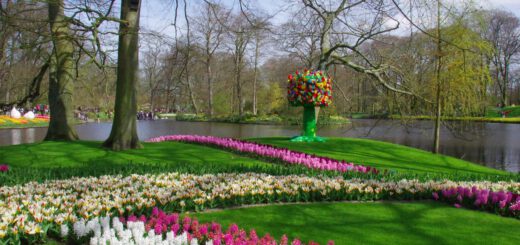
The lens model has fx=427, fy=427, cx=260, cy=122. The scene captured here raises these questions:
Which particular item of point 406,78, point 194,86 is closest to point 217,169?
point 406,78

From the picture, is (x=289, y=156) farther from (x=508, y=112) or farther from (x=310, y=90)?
(x=508, y=112)

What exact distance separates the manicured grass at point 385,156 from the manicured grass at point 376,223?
16.6 feet

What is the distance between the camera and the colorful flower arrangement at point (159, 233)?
11.6 ft

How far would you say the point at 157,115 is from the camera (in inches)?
2308

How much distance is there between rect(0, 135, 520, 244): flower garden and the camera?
3963 mm

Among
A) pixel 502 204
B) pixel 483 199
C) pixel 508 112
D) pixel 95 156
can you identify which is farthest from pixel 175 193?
pixel 508 112

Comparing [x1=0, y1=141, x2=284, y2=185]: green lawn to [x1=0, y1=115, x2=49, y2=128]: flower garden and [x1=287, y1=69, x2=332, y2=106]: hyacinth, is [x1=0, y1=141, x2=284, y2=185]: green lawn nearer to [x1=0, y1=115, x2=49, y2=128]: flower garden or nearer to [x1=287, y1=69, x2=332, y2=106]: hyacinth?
[x1=287, y1=69, x2=332, y2=106]: hyacinth

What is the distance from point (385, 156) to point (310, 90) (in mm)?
3111

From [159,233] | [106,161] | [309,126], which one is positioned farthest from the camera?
[309,126]

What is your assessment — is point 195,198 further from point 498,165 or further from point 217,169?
point 498,165

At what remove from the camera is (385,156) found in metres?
12.6

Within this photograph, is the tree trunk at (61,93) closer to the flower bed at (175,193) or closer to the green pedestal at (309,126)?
the green pedestal at (309,126)

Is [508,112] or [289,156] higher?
[508,112]

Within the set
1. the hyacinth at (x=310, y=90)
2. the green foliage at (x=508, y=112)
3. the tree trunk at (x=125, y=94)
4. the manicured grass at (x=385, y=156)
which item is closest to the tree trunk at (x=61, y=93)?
the tree trunk at (x=125, y=94)
